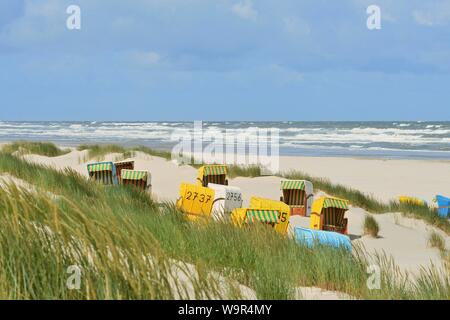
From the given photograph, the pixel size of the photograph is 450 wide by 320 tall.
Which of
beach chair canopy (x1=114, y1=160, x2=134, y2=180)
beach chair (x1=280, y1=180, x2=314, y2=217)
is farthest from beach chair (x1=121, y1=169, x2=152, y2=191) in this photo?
beach chair (x1=280, y1=180, x2=314, y2=217)

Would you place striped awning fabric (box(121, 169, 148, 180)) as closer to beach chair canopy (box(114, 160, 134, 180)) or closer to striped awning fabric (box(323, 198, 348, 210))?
beach chair canopy (box(114, 160, 134, 180))

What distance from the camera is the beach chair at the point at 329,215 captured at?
10.9m

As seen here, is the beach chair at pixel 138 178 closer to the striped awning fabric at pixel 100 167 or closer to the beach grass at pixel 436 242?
the striped awning fabric at pixel 100 167

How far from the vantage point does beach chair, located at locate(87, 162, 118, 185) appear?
1388 cm

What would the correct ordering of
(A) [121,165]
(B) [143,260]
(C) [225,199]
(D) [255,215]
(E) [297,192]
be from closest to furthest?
(B) [143,260], (D) [255,215], (C) [225,199], (E) [297,192], (A) [121,165]

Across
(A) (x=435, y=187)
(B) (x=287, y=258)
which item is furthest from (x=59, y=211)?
(A) (x=435, y=187)

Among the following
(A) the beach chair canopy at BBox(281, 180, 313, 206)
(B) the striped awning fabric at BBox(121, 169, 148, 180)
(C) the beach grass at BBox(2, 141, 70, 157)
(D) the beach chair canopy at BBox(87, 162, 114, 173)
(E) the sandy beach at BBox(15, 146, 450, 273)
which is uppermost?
(D) the beach chair canopy at BBox(87, 162, 114, 173)

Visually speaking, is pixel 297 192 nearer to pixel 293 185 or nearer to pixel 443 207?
pixel 293 185

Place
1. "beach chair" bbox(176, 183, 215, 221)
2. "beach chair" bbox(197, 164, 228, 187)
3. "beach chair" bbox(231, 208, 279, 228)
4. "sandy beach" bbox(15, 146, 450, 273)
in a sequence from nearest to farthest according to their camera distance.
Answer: "beach chair" bbox(231, 208, 279, 228) < "beach chair" bbox(176, 183, 215, 221) < "sandy beach" bbox(15, 146, 450, 273) < "beach chair" bbox(197, 164, 228, 187)

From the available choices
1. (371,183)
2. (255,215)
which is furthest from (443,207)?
(255,215)

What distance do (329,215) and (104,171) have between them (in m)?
5.55

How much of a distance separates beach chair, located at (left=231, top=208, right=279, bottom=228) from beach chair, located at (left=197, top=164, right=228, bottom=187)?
232 inches

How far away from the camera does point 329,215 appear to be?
1109 centimetres

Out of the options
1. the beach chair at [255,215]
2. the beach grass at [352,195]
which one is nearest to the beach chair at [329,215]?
the beach chair at [255,215]
